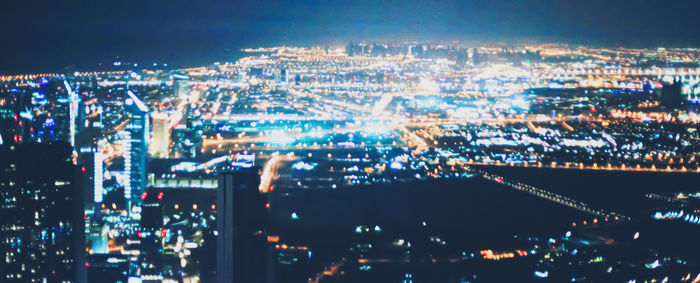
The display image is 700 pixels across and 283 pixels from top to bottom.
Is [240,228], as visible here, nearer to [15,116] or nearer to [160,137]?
[15,116]

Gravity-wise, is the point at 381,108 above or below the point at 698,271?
above

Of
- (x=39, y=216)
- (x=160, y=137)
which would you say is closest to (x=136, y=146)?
(x=160, y=137)

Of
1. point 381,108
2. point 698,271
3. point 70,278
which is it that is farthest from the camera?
point 381,108

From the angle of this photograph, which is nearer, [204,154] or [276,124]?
[204,154]

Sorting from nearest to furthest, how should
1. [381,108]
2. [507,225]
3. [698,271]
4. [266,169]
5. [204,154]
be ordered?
[698,271] < [507,225] < [266,169] < [204,154] < [381,108]

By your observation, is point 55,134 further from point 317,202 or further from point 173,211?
point 317,202

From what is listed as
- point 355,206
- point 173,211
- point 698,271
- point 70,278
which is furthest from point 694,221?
point 70,278
